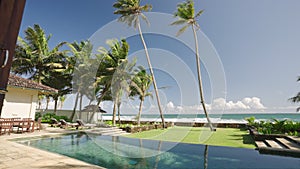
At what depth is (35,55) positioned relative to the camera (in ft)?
65.7

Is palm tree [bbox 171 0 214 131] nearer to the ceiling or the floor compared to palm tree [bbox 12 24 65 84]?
nearer to the ceiling

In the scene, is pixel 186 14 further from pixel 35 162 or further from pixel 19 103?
pixel 35 162

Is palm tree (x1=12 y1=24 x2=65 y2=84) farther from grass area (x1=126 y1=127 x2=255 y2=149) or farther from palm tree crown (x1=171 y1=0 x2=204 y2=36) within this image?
grass area (x1=126 y1=127 x2=255 y2=149)

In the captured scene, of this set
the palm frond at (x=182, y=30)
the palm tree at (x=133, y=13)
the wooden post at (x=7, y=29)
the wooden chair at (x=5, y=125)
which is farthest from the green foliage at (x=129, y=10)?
the wooden post at (x=7, y=29)

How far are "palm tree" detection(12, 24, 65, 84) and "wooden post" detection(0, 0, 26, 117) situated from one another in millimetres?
20929

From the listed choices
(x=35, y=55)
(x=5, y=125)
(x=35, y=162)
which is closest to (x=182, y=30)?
(x=5, y=125)

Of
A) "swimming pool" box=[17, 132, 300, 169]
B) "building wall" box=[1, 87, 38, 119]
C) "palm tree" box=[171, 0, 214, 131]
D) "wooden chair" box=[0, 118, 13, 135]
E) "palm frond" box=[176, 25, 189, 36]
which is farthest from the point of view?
"palm frond" box=[176, 25, 189, 36]

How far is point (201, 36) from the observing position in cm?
1819

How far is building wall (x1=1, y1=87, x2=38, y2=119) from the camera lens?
11.3 meters

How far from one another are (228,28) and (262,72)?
8.71m

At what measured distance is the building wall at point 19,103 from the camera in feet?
37.2

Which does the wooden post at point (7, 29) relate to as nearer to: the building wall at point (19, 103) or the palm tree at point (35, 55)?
the building wall at point (19, 103)

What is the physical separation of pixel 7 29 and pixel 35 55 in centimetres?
2237

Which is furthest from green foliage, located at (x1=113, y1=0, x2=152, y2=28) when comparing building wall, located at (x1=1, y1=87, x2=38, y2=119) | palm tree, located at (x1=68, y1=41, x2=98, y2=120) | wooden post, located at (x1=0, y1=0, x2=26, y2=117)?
wooden post, located at (x1=0, y1=0, x2=26, y2=117)
